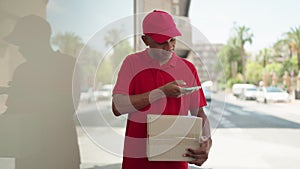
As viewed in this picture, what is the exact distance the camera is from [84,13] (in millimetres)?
1711

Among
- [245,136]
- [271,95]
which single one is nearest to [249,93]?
[271,95]

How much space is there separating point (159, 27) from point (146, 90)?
15cm

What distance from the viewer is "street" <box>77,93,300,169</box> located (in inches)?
54.1

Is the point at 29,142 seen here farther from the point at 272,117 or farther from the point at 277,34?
the point at 272,117

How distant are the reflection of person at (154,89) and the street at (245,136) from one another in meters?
0.33

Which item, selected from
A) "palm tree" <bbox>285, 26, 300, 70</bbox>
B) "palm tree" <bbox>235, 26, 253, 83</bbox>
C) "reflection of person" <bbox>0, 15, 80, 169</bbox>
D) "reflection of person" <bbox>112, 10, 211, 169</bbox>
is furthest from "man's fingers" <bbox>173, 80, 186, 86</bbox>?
"palm tree" <bbox>235, 26, 253, 83</bbox>

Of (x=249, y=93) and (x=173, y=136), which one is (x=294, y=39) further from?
(x=173, y=136)

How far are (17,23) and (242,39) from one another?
2.60 metres

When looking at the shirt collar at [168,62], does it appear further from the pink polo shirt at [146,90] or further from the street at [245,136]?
the street at [245,136]

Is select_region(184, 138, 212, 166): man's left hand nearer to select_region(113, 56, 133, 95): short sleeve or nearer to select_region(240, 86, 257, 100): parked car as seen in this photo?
select_region(113, 56, 133, 95): short sleeve

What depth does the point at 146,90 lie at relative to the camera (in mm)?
871

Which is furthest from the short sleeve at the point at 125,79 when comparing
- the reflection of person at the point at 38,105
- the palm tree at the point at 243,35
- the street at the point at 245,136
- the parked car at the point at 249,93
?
the parked car at the point at 249,93

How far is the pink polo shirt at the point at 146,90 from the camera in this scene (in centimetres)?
88

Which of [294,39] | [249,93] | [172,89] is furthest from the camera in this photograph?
[249,93]
